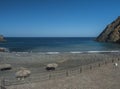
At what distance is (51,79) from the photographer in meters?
26.0

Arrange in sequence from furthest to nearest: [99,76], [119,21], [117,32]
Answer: [119,21] < [117,32] < [99,76]

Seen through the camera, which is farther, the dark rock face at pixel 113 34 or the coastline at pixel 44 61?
the dark rock face at pixel 113 34

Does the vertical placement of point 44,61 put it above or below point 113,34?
below

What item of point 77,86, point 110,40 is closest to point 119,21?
point 110,40

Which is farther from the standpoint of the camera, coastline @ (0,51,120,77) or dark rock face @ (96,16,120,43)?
dark rock face @ (96,16,120,43)

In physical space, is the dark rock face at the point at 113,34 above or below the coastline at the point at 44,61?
above

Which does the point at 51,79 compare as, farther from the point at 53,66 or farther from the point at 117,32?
the point at 117,32

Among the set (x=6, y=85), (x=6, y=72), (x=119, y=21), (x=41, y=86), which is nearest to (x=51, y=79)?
(x=41, y=86)

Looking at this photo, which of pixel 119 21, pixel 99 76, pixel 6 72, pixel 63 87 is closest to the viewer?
pixel 63 87

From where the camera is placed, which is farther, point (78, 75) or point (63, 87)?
point (78, 75)

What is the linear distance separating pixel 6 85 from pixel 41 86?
12.8ft

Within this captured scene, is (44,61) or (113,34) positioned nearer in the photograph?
(44,61)

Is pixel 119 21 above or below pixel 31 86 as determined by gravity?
above

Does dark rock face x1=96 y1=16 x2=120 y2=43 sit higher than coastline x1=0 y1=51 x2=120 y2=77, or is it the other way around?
dark rock face x1=96 y1=16 x2=120 y2=43
